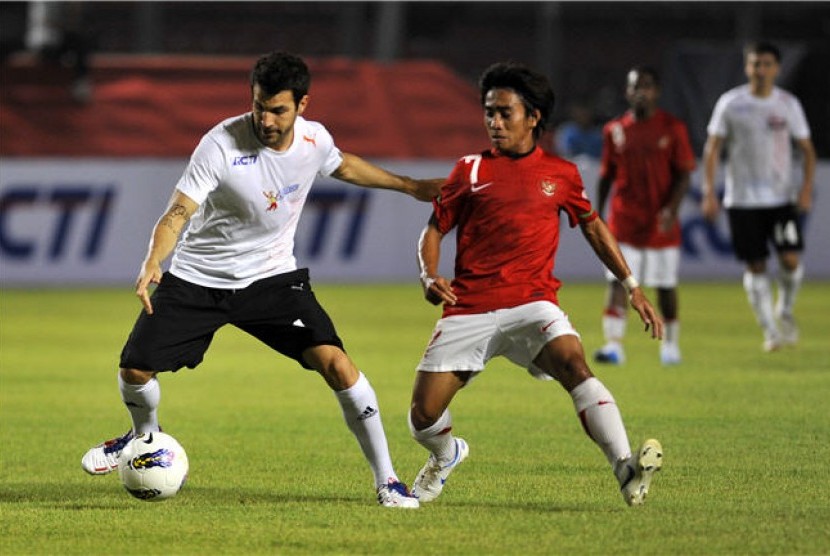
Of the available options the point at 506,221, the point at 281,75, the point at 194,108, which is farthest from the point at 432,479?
the point at 194,108

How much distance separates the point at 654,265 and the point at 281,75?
7131 millimetres

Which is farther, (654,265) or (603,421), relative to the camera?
(654,265)

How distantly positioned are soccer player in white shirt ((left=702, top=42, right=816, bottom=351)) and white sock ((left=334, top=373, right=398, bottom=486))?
7.28 m

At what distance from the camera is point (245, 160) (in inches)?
301

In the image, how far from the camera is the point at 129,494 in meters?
7.94

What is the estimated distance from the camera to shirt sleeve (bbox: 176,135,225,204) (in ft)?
24.7

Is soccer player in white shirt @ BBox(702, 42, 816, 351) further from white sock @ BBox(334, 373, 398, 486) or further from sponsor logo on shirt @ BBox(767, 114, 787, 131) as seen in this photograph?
white sock @ BBox(334, 373, 398, 486)

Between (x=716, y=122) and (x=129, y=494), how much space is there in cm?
799

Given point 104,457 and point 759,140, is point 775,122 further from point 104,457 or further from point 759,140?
point 104,457

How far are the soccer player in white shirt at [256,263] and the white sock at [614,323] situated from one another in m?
6.02

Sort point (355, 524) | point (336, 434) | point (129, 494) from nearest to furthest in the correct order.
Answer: point (355, 524), point (129, 494), point (336, 434)

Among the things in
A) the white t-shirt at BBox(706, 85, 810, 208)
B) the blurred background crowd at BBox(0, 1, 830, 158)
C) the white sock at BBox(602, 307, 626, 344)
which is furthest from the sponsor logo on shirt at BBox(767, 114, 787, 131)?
the blurred background crowd at BBox(0, 1, 830, 158)

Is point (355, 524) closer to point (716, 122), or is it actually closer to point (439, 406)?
point (439, 406)

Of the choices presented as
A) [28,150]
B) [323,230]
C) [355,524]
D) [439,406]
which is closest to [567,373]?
[439,406]
